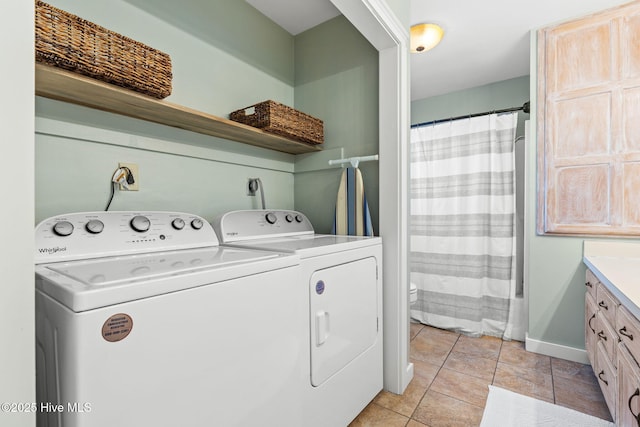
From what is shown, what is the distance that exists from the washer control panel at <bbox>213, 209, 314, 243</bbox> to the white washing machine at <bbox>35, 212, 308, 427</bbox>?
35 cm

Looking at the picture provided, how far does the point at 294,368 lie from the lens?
1106 mm

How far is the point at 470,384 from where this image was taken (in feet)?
6.21

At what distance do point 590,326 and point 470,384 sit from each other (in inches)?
32.6

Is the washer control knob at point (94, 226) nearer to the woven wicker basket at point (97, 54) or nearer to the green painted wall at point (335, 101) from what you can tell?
the woven wicker basket at point (97, 54)

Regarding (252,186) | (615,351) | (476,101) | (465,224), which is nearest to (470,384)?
(615,351)

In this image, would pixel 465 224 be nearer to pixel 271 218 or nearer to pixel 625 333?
pixel 625 333

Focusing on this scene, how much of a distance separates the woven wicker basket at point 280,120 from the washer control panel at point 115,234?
0.63m

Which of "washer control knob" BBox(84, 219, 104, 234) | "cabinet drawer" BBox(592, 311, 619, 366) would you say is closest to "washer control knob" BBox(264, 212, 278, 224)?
"washer control knob" BBox(84, 219, 104, 234)

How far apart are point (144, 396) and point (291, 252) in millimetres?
604

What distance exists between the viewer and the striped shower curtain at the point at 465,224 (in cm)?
262

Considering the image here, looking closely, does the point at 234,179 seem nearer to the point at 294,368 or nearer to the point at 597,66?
the point at 294,368

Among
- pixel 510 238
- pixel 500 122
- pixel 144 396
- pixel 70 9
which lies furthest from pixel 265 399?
pixel 500 122

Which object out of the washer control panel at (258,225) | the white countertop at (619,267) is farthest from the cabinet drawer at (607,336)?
the washer control panel at (258,225)

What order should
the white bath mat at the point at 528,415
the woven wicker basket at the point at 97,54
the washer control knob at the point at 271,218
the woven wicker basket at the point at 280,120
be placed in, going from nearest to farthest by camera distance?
the woven wicker basket at the point at 97,54 < the white bath mat at the point at 528,415 < the woven wicker basket at the point at 280,120 < the washer control knob at the point at 271,218
